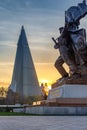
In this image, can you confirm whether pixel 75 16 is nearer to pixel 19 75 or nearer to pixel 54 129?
Answer: pixel 54 129

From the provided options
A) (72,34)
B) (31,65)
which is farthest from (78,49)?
(31,65)

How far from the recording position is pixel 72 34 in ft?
71.9

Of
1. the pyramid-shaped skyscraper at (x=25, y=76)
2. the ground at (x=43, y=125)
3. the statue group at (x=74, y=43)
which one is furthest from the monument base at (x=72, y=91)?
the pyramid-shaped skyscraper at (x=25, y=76)

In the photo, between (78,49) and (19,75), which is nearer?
(78,49)

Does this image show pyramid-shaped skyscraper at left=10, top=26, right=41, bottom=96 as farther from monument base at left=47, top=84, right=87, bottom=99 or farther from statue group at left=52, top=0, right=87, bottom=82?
monument base at left=47, top=84, right=87, bottom=99

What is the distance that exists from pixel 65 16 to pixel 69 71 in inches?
132

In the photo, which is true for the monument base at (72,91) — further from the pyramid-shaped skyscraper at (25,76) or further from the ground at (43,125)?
the pyramid-shaped skyscraper at (25,76)

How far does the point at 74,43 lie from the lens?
21.7m

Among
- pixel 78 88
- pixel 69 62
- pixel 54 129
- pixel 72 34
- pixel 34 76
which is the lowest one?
pixel 54 129

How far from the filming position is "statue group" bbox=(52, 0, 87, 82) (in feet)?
70.3

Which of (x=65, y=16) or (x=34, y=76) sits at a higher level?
(x=34, y=76)

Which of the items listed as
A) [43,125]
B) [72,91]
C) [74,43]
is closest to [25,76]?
[74,43]

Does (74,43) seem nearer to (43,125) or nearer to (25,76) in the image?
(43,125)

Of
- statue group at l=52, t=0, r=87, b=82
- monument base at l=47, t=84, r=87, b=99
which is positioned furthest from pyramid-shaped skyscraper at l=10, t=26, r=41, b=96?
monument base at l=47, t=84, r=87, b=99
